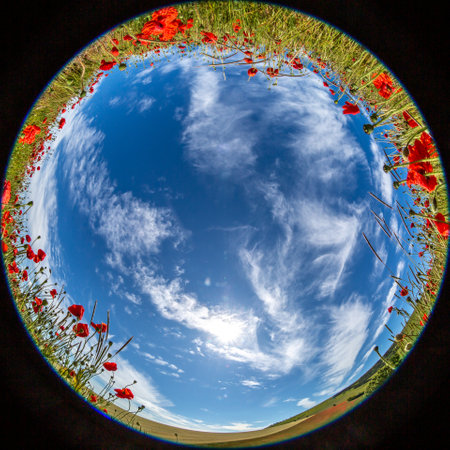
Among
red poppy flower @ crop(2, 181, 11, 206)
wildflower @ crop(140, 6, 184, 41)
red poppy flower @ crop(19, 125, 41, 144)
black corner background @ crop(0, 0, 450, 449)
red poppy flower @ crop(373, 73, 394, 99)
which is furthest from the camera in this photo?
red poppy flower @ crop(19, 125, 41, 144)

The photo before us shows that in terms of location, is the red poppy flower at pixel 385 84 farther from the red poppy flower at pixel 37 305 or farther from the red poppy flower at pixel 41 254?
the red poppy flower at pixel 37 305

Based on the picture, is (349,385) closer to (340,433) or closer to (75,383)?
(340,433)

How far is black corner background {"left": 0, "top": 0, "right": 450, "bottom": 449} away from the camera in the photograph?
920 mm

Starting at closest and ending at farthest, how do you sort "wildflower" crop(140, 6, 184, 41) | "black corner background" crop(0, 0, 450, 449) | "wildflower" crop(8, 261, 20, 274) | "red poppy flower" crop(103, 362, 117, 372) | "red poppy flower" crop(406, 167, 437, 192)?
"black corner background" crop(0, 0, 450, 449), "red poppy flower" crop(406, 167, 437, 192), "wildflower" crop(140, 6, 184, 41), "red poppy flower" crop(103, 362, 117, 372), "wildflower" crop(8, 261, 20, 274)

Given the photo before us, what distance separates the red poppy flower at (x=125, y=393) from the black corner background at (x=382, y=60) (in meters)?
0.86

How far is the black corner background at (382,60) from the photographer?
920 mm

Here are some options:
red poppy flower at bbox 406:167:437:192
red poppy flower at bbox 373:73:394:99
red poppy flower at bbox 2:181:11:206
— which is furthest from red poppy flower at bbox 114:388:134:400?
red poppy flower at bbox 373:73:394:99

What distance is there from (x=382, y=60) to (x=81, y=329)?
9.82 ft

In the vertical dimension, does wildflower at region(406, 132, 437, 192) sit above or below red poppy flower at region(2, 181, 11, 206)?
above

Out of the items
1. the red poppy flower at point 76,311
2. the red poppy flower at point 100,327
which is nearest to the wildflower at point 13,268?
the red poppy flower at point 76,311

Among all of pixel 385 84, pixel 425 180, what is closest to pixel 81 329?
pixel 425 180

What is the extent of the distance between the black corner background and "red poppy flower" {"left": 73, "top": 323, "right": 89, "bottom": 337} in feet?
2.73

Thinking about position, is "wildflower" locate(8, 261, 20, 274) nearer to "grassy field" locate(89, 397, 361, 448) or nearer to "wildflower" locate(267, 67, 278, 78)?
"grassy field" locate(89, 397, 361, 448)

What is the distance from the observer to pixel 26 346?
1.17m
